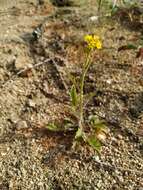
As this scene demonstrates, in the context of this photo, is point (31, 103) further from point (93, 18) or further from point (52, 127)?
point (93, 18)

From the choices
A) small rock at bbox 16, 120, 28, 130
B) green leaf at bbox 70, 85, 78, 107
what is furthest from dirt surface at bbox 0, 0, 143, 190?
green leaf at bbox 70, 85, 78, 107

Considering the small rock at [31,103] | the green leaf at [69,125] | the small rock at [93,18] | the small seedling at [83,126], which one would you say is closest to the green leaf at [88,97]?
the small seedling at [83,126]

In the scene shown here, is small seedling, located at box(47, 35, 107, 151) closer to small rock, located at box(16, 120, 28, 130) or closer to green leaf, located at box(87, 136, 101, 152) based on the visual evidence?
green leaf, located at box(87, 136, 101, 152)

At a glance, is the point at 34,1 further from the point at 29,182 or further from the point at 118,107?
the point at 29,182

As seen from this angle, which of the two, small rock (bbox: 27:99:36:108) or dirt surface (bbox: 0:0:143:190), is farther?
small rock (bbox: 27:99:36:108)

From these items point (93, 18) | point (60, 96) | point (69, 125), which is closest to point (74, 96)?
point (69, 125)

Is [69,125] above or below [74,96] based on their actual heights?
below

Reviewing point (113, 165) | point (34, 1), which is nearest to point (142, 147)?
point (113, 165)

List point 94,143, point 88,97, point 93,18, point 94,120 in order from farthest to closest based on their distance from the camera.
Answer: point 93,18
point 88,97
point 94,120
point 94,143

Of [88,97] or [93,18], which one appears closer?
[88,97]
